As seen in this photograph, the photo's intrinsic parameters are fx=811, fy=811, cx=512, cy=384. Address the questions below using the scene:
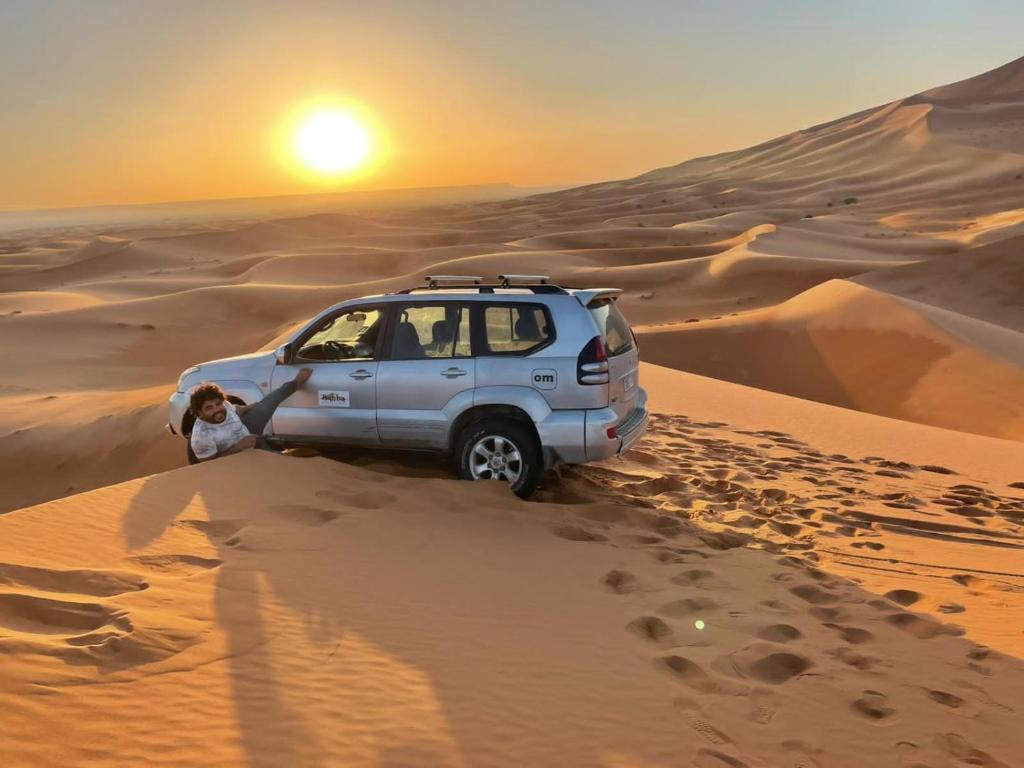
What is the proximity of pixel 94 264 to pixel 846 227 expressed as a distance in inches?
1786

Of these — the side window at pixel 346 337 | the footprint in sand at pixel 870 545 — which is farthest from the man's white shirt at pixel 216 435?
the footprint in sand at pixel 870 545

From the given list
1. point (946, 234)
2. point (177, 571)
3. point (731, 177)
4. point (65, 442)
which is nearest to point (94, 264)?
point (65, 442)

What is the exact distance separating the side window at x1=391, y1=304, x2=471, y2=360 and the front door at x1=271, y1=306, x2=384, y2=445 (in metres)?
0.22

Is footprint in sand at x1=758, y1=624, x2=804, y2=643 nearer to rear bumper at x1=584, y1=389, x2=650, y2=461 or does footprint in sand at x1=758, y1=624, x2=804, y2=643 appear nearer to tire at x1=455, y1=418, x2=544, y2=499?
rear bumper at x1=584, y1=389, x2=650, y2=461

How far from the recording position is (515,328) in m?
7.00

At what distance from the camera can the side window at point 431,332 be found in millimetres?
7215

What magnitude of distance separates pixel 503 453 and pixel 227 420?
2589 millimetres

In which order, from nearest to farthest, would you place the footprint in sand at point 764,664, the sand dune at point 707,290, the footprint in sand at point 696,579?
the footprint in sand at point 764,664 < the footprint in sand at point 696,579 < the sand dune at point 707,290

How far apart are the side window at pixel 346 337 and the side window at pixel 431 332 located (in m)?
0.24

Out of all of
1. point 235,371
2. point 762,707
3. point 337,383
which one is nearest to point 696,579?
point 762,707

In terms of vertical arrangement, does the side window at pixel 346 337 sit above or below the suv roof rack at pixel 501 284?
below

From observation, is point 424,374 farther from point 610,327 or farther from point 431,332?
point 610,327

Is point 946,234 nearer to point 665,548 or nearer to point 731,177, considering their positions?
point 665,548

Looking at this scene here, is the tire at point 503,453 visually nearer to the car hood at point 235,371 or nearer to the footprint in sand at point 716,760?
the car hood at point 235,371
